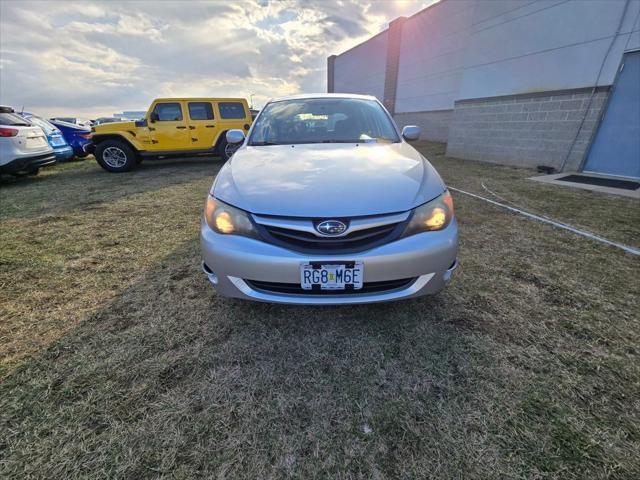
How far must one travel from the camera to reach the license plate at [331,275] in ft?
4.97

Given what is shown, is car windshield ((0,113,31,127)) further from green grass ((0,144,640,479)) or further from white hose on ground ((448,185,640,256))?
white hose on ground ((448,185,640,256))

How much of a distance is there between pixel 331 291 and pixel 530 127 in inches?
310

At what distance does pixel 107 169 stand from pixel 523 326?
896 cm

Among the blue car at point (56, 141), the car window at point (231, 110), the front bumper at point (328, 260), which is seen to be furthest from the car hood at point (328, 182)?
the blue car at point (56, 141)

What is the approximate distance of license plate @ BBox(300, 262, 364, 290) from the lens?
1.51 m

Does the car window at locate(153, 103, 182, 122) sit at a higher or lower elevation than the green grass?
higher

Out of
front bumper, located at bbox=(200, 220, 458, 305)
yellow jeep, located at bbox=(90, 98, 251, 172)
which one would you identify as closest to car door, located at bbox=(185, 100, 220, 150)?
yellow jeep, located at bbox=(90, 98, 251, 172)

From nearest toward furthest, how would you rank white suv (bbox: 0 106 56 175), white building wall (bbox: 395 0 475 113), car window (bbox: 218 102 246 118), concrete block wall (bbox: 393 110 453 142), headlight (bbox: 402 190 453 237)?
headlight (bbox: 402 190 453 237), white suv (bbox: 0 106 56 175), car window (bbox: 218 102 246 118), white building wall (bbox: 395 0 475 113), concrete block wall (bbox: 393 110 453 142)

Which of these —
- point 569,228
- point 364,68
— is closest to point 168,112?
point 569,228

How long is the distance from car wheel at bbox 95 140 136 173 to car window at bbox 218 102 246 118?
99.0 inches

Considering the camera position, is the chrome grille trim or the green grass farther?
the chrome grille trim

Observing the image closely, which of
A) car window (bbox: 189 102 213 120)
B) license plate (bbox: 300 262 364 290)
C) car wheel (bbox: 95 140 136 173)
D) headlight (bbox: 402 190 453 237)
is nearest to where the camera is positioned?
license plate (bbox: 300 262 364 290)

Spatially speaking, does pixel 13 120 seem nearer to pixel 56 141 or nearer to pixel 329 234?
pixel 56 141

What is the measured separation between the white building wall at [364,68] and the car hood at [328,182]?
Answer: 1903 centimetres
